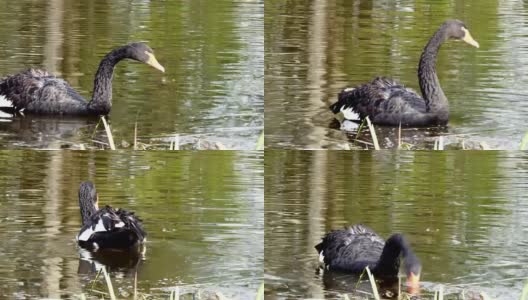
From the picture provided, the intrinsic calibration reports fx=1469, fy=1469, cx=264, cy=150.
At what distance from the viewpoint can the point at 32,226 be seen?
9.29 metres

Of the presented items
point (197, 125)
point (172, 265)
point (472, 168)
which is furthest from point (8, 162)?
point (472, 168)

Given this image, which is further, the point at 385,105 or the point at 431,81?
the point at 431,81

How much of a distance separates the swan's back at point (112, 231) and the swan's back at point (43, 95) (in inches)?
34.0

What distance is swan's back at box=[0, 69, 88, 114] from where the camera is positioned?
10.2 meters

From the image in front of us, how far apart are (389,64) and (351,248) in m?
2.86

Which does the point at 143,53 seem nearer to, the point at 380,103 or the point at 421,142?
the point at 380,103

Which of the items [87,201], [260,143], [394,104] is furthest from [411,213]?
[87,201]

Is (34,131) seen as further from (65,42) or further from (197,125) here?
(65,42)

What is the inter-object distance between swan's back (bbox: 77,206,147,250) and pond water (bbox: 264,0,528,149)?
1.07 meters

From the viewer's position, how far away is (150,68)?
11414 mm

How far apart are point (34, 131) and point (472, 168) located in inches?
124

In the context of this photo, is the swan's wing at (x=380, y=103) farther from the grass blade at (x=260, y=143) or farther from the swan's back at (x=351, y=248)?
the grass blade at (x=260, y=143)

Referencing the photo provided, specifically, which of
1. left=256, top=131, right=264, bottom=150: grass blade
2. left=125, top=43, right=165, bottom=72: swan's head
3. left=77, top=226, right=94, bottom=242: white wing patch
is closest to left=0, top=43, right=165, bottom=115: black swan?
left=125, top=43, right=165, bottom=72: swan's head

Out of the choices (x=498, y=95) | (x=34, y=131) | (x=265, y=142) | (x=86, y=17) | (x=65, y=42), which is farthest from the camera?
(x=86, y=17)
